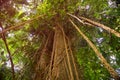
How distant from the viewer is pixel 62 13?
13.4 ft

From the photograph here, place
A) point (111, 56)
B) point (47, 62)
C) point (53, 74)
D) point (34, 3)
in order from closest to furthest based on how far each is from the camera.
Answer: point (53, 74), point (47, 62), point (34, 3), point (111, 56)

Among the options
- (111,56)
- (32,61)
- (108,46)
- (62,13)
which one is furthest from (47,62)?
(111,56)

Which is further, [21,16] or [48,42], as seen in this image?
[21,16]

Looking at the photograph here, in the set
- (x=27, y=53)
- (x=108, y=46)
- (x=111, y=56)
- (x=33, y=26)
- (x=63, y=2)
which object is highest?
(x=63, y=2)

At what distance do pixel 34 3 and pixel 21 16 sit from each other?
374mm

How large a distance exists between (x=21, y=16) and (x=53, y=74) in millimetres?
1932

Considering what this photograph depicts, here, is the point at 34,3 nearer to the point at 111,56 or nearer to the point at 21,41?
the point at 21,41

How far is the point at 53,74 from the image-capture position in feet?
10.8

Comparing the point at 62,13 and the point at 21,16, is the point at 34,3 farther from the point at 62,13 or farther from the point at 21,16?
the point at 62,13

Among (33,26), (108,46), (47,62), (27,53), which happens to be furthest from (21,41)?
(108,46)

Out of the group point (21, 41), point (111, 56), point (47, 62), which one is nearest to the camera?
point (47, 62)

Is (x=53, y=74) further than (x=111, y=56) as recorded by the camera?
No

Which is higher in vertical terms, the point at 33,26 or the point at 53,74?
the point at 33,26

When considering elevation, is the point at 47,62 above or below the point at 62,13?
below
